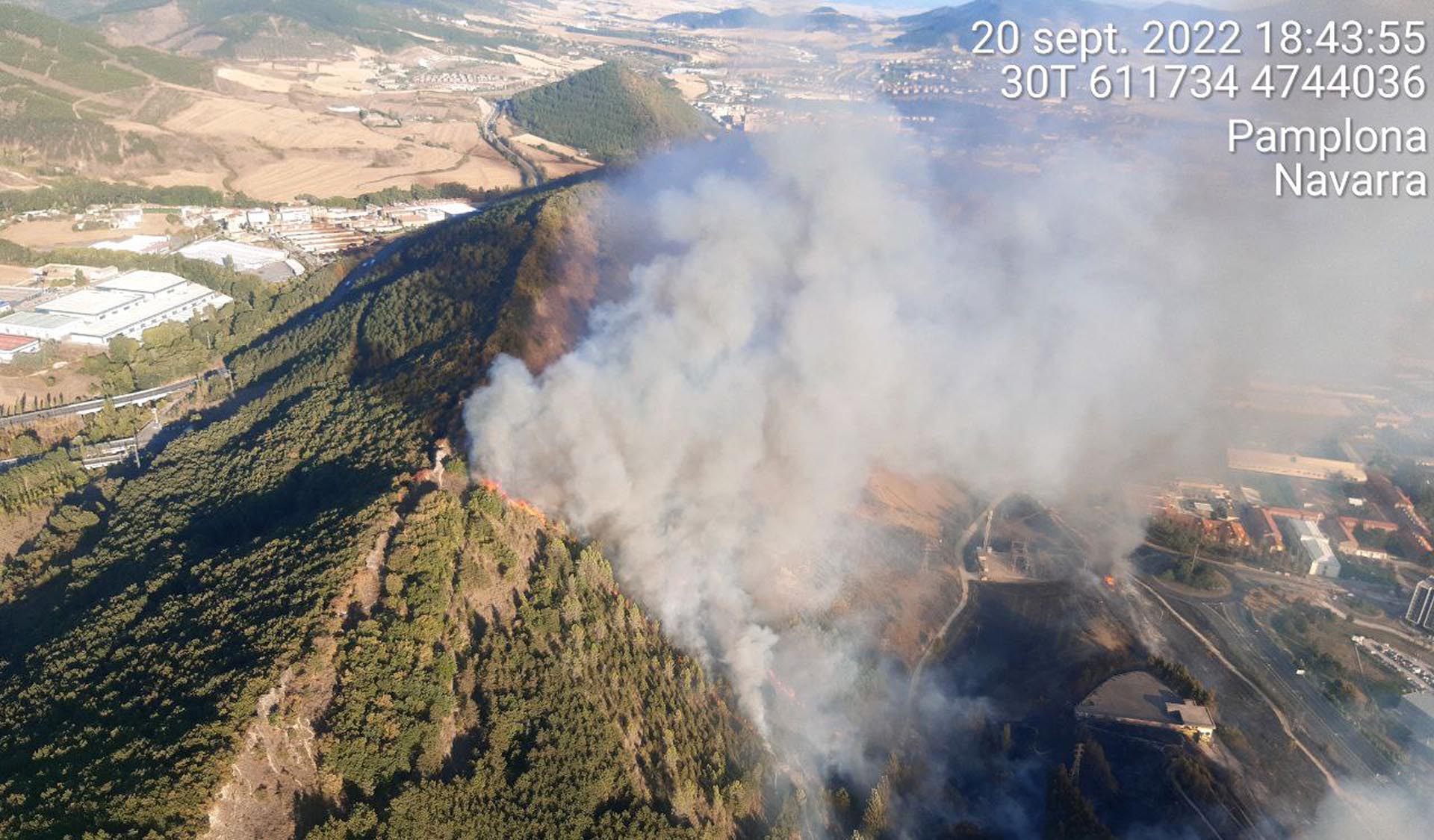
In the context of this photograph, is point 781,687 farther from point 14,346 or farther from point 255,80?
point 255,80

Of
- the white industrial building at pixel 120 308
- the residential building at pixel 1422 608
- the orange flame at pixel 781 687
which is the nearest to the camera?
the orange flame at pixel 781 687

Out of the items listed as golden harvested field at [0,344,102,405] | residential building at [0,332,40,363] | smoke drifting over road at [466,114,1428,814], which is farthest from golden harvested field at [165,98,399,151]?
smoke drifting over road at [466,114,1428,814]

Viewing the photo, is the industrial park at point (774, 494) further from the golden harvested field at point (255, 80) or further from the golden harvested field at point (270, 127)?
the golden harvested field at point (255, 80)

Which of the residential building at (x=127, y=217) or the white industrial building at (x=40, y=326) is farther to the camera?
the residential building at (x=127, y=217)

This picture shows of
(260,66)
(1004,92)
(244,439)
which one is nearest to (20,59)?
(260,66)

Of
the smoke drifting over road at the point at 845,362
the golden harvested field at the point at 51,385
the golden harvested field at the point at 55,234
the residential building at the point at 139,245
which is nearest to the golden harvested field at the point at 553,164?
the smoke drifting over road at the point at 845,362

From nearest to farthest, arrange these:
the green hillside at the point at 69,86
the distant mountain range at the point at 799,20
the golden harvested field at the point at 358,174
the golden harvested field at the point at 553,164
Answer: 1. the distant mountain range at the point at 799,20
2. the green hillside at the point at 69,86
3. the golden harvested field at the point at 358,174
4. the golden harvested field at the point at 553,164
